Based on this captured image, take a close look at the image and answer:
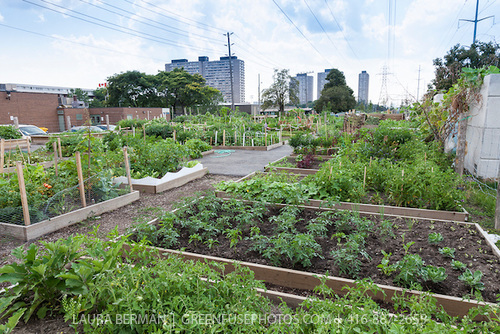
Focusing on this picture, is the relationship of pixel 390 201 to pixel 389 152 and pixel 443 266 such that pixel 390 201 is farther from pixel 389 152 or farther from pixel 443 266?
pixel 389 152

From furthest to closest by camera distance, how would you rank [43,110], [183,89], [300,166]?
1. [183,89]
2. [43,110]
3. [300,166]

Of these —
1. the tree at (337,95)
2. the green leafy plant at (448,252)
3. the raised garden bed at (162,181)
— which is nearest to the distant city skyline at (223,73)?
the tree at (337,95)

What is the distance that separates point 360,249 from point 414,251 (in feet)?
2.23

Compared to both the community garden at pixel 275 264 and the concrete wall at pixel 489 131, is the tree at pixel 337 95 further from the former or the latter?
the community garden at pixel 275 264

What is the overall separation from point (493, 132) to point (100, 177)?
9074 mm

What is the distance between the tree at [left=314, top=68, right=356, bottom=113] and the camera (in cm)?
5000

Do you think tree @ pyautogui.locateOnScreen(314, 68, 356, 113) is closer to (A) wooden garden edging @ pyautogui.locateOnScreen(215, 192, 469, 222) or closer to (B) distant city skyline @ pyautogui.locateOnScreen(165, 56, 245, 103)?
(B) distant city skyline @ pyautogui.locateOnScreen(165, 56, 245, 103)

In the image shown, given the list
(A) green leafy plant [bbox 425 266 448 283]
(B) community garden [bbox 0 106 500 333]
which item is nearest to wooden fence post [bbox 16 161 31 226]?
(B) community garden [bbox 0 106 500 333]

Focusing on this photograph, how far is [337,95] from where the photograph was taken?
164 ft

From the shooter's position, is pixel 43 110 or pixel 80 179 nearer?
pixel 80 179

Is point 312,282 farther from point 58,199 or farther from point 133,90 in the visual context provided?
point 133,90

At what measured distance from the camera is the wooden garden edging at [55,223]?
4.58 m

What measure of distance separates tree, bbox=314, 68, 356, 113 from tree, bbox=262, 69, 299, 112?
18.7 feet

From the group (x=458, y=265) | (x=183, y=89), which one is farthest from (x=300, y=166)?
(x=183, y=89)
